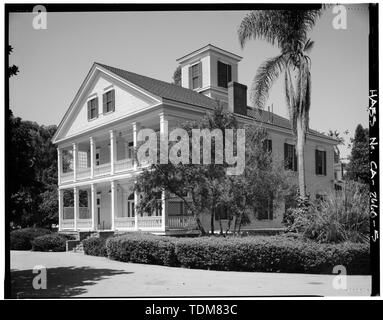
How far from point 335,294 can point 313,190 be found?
61.0 feet

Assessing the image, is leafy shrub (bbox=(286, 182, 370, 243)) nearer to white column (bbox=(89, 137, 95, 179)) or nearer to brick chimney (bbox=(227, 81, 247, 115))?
brick chimney (bbox=(227, 81, 247, 115))

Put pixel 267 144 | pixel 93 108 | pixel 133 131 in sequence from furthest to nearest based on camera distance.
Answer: pixel 93 108 → pixel 133 131 → pixel 267 144

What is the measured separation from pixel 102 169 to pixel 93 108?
3.34 meters

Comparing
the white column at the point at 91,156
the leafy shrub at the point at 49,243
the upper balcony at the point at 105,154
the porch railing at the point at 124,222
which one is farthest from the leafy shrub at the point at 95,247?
the white column at the point at 91,156

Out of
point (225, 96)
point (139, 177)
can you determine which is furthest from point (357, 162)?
point (139, 177)

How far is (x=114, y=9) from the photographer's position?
9.58 meters

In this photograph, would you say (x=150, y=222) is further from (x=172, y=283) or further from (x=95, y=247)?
(x=172, y=283)

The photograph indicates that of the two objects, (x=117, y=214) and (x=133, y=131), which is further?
(x=117, y=214)

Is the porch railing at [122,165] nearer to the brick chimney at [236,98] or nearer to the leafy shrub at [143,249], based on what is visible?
the leafy shrub at [143,249]

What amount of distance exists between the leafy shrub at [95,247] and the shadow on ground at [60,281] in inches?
151

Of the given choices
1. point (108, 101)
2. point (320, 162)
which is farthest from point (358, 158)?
point (108, 101)

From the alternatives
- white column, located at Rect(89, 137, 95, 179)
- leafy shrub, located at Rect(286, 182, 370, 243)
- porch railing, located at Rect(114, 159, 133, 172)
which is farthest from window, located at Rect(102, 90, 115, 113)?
leafy shrub, located at Rect(286, 182, 370, 243)

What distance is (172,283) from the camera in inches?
435

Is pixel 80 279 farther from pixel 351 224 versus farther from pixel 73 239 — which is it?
pixel 73 239
